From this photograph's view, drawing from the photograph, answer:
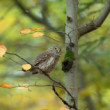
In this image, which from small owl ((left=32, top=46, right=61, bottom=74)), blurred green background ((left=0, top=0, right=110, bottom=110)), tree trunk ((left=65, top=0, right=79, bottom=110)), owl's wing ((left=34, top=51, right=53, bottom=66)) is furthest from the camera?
blurred green background ((left=0, top=0, right=110, bottom=110))

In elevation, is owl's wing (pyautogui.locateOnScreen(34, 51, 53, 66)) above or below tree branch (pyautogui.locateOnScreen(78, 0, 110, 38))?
below

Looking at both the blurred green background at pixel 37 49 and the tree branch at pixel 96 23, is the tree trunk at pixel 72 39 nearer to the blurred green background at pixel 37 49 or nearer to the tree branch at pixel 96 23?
the tree branch at pixel 96 23

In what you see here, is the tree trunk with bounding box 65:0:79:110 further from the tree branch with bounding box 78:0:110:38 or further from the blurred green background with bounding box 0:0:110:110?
the blurred green background with bounding box 0:0:110:110

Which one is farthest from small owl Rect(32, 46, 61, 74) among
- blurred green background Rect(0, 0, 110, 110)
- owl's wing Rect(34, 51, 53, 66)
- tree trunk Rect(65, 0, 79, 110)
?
blurred green background Rect(0, 0, 110, 110)

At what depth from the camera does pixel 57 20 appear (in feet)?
24.6

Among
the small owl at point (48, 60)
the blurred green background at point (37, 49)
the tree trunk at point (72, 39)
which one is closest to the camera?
the tree trunk at point (72, 39)

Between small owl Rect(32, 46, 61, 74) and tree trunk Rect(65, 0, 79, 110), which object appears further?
small owl Rect(32, 46, 61, 74)

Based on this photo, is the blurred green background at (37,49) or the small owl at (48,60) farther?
the blurred green background at (37,49)

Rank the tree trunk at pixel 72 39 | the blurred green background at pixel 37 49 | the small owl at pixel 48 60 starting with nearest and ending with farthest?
the tree trunk at pixel 72 39
the small owl at pixel 48 60
the blurred green background at pixel 37 49

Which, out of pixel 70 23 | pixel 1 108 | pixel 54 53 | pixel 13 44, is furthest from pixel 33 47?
pixel 70 23

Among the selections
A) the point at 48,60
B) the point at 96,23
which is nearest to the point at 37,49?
the point at 48,60

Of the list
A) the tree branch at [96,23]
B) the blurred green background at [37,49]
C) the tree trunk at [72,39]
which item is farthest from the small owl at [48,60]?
the blurred green background at [37,49]

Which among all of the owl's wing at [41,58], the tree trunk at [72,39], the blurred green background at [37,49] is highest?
the tree trunk at [72,39]

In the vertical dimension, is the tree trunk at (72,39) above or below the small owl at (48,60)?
above
